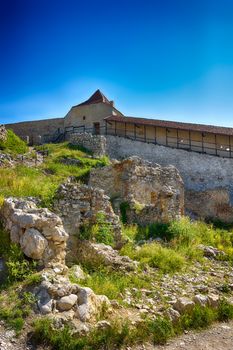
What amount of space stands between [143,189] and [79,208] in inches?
289

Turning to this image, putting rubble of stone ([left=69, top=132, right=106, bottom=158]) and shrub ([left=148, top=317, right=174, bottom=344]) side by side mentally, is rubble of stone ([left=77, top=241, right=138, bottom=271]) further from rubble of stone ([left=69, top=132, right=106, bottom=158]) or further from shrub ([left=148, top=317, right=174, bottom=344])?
rubble of stone ([left=69, top=132, right=106, bottom=158])

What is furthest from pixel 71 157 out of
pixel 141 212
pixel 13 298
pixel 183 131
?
pixel 13 298

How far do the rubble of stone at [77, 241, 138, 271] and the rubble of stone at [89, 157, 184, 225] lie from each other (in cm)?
484

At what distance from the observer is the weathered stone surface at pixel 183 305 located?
24.3ft

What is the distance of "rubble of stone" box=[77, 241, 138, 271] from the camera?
9008mm

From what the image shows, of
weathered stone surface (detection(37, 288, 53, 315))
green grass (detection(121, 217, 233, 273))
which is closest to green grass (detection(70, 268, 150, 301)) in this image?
weathered stone surface (detection(37, 288, 53, 315))

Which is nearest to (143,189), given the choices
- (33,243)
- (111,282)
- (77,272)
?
(111,282)

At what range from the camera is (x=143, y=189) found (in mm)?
17125

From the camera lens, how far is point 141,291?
26.3 ft

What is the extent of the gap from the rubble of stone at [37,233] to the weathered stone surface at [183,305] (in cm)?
279

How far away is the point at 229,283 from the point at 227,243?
4611 millimetres

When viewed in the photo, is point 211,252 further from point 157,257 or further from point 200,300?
point 200,300

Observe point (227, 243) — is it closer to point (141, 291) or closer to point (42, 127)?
point (141, 291)

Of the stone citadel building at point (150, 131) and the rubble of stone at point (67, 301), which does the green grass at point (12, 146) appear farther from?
the rubble of stone at point (67, 301)
